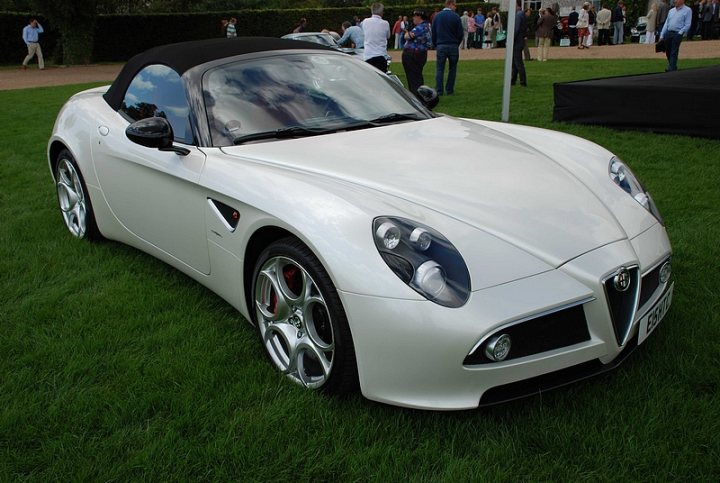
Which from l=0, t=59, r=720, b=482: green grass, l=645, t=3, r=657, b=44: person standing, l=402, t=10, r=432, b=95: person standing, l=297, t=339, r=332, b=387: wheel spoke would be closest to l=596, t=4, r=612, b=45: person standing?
l=645, t=3, r=657, b=44: person standing

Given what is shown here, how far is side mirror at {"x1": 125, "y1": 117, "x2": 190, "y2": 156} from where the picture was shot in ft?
10.3

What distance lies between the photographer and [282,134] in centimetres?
326

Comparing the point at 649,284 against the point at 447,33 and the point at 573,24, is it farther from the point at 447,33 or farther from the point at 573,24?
the point at 573,24

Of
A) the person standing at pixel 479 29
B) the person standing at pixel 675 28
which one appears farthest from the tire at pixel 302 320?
the person standing at pixel 479 29

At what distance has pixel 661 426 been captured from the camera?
7.66 feet

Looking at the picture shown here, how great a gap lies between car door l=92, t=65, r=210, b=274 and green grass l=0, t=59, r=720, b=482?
1.23 ft

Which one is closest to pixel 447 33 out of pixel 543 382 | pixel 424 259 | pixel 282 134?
pixel 282 134

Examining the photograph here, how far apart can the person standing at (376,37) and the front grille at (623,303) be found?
9.75 m

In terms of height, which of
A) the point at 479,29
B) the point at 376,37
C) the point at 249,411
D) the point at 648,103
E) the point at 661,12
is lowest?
the point at 249,411

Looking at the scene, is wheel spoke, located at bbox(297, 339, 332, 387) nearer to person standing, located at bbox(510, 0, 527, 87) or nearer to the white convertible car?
the white convertible car

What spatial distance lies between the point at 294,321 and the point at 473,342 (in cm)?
88

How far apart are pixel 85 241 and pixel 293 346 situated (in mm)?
2472

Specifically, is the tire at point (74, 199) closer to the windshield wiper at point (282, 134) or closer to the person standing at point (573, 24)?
the windshield wiper at point (282, 134)

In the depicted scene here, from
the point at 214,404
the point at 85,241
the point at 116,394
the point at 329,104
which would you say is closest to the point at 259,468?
the point at 214,404
